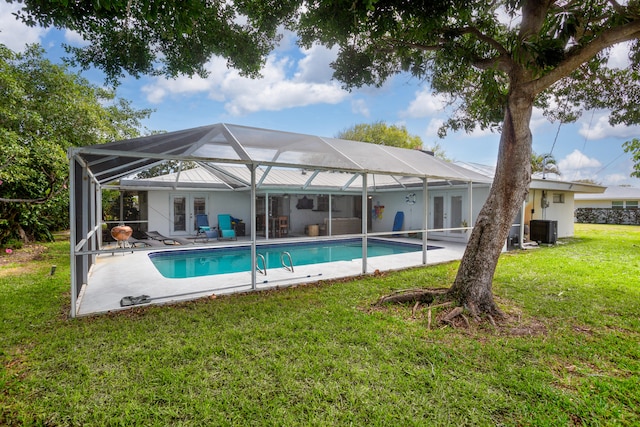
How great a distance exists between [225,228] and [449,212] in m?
10.1

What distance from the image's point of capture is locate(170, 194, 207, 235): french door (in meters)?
14.7

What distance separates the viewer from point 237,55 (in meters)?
5.79

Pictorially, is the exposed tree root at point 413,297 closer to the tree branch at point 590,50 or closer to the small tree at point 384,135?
the tree branch at point 590,50

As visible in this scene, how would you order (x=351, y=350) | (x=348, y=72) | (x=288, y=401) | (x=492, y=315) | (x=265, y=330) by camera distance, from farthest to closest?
1. (x=348, y=72)
2. (x=492, y=315)
3. (x=265, y=330)
4. (x=351, y=350)
5. (x=288, y=401)

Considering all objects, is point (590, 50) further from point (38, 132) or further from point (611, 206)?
point (611, 206)

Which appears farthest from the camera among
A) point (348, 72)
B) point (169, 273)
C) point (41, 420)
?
point (169, 273)

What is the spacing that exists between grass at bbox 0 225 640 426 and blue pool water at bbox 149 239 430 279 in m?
3.73

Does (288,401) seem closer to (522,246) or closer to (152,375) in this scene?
(152,375)

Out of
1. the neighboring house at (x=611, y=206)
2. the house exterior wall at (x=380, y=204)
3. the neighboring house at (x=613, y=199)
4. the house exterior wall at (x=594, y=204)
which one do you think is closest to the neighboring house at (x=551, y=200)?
the house exterior wall at (x=380, y=204)

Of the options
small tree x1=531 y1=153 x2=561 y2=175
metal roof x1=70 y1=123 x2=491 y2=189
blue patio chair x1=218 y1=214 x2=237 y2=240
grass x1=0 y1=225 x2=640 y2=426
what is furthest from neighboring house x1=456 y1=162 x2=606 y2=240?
blue patio chair x1=218 y1=214 x2=237 y2=240

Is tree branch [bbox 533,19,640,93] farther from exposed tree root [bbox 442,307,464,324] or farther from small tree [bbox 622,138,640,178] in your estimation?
small tree [bbox 622,138,640,178]

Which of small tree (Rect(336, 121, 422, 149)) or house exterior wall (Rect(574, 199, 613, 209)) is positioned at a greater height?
small tree (Rect(336, 121, 422, 149))

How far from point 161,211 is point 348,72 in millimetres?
11445

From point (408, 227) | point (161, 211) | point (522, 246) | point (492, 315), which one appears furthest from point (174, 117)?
point (492, 315)
